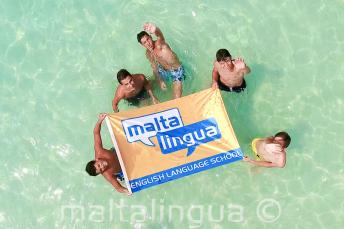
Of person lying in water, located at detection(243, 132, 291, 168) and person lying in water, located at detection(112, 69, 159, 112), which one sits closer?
person lying in water, located at detection(243, 132, 291, 168)

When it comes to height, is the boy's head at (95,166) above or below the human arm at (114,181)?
above

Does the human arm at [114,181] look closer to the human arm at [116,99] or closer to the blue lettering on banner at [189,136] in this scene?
the blue lettering on banner at [189,136]

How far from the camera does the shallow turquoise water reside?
675cm

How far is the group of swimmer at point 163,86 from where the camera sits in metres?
5.96

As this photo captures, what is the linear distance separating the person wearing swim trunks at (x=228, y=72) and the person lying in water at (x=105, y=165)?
1.80 m

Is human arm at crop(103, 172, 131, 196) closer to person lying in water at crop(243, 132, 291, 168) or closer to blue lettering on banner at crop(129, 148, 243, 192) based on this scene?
blue lettering on banner at crop(129, 148, 243, 192)

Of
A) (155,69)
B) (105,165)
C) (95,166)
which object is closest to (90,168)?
(95,166)

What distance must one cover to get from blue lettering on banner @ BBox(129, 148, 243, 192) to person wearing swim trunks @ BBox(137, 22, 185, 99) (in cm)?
168

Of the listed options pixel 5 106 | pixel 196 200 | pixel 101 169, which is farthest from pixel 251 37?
pixel 5 106

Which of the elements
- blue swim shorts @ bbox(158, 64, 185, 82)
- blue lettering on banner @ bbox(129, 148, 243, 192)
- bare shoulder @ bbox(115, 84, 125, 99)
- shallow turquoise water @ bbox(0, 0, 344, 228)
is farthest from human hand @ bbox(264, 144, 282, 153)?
bare shoulder @ bbox(115, 84, 125, 99)

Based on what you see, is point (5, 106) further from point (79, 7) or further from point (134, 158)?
point (134, 158)

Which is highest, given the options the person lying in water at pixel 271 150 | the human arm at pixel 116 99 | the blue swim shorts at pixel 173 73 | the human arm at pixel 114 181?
the blue swim shorts at pixel 173 73

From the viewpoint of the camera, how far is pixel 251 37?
7504 mm

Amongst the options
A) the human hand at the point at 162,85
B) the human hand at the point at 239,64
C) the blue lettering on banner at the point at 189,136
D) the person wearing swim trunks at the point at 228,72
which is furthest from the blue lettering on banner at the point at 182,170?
the human hand at the point at 162,85
